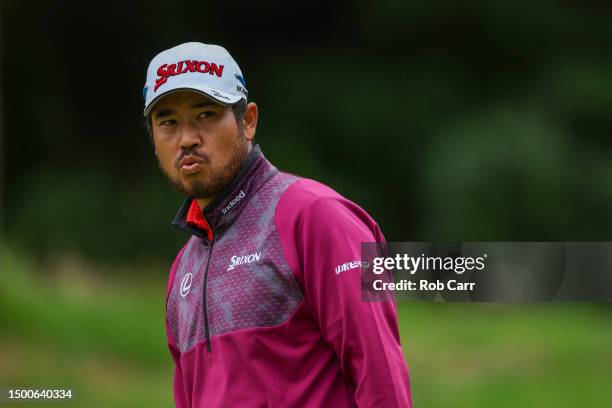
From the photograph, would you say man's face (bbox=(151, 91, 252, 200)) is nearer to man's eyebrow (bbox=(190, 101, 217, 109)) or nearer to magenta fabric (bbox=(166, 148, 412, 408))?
man's eyebrow (bbox=(190, 101, 217, 109))

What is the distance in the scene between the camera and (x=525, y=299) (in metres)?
2.90

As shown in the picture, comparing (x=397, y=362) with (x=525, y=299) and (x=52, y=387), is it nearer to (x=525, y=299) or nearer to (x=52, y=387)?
(x=525, y=299)

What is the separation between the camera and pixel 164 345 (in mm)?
3828

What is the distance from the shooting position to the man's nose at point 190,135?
165cm

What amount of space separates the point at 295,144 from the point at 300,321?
282 centimetres

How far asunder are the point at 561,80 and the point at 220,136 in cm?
289

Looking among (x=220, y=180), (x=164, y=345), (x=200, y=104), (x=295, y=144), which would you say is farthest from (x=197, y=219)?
(x=295, y=144)

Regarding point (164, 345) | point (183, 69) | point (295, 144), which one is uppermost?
point (295, 144)

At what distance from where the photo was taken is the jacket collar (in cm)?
163

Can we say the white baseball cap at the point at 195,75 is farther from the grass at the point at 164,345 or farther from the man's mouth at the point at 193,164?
the grass at the point at 164,345

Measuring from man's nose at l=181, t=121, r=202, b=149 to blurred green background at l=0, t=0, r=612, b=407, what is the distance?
2.11 meters

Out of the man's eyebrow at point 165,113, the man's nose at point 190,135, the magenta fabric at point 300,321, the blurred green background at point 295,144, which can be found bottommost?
the magenta fabric at point 300,321

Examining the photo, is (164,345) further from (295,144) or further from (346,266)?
(346,266)

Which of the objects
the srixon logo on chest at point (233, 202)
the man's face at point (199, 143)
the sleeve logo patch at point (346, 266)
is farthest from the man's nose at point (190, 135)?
the sleeve logo patch at point (346, 266)
